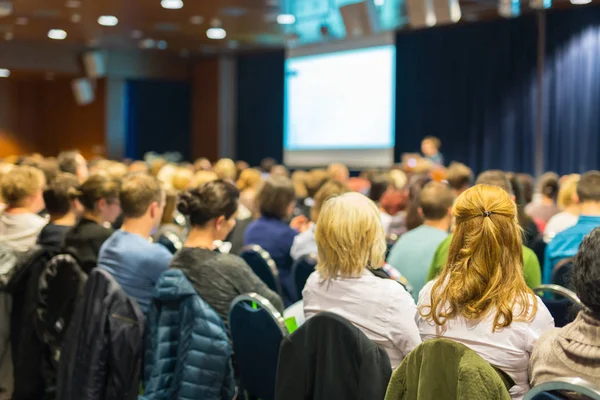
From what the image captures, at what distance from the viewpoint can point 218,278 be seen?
9.84ft

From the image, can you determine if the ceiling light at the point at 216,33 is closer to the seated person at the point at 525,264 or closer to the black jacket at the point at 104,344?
the seated person at the point at 525,264

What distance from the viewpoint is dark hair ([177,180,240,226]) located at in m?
3.22

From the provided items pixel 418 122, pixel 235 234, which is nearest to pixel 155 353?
pixel 235 234

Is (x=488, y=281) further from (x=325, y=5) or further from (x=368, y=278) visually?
(x=325, y=5)

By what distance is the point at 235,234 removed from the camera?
5336 millimetres

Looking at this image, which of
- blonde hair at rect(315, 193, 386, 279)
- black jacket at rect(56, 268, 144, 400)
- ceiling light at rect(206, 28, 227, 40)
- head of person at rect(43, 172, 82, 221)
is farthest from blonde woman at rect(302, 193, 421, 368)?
ceiling light at rect(206, 28, 227, 40)

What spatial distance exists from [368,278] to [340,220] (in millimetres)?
223

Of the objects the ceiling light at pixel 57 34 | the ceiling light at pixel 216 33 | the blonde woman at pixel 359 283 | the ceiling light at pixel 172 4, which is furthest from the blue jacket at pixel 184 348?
the ceiling light at pixel 57 34

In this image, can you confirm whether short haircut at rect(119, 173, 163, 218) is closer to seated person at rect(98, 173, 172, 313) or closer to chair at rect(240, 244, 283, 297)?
seated person at rect(98, 173, 172, 313)

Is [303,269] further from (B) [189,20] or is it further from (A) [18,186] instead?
(B) [189,20]

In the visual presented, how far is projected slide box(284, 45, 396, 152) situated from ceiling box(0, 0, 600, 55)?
1.90 feet

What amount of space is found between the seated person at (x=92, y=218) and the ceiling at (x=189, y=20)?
7.46 m

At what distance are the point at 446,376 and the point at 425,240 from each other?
216 centimetres

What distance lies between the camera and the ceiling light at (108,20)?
12682mm
